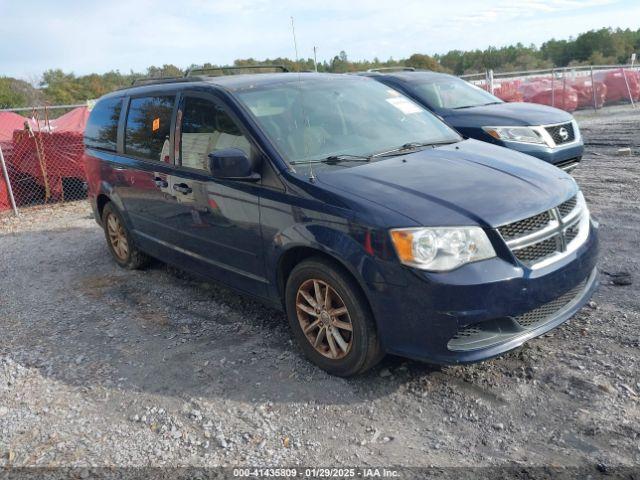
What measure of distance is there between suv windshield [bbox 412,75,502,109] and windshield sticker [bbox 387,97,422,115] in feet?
12.2

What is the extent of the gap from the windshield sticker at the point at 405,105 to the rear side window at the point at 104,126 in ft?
9.13

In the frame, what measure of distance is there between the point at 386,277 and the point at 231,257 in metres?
1.53

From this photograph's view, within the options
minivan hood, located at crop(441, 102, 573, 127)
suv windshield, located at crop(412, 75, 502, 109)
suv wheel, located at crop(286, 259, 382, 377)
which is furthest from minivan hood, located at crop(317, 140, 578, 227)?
suv windshield, located at crop(412, 75, 502, 109)

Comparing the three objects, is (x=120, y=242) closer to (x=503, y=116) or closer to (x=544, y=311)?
(x=544, y=311)

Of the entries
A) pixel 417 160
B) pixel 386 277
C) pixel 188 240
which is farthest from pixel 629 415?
pixel 188 240

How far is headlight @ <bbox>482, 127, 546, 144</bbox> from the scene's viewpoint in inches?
293

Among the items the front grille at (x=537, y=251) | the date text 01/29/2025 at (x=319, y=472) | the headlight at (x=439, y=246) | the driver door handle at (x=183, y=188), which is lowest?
the date text 01/29/2025 at (x=319, y=472)

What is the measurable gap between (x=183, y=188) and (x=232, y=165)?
97 centimetres

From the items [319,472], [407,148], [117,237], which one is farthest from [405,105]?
[117,237]

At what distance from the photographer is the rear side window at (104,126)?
5.74 meters

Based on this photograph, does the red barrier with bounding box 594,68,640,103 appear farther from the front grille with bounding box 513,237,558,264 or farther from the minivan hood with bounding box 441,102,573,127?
the front grille with bounding box 513,237,558,264

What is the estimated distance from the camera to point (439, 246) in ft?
9.94

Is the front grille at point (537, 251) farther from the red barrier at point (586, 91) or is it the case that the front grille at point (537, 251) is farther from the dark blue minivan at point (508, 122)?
the red barrier at point (586, 91)

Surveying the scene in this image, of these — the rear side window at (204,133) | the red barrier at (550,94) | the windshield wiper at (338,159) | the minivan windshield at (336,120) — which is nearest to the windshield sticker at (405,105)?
the minivan windshield at (336,120)
